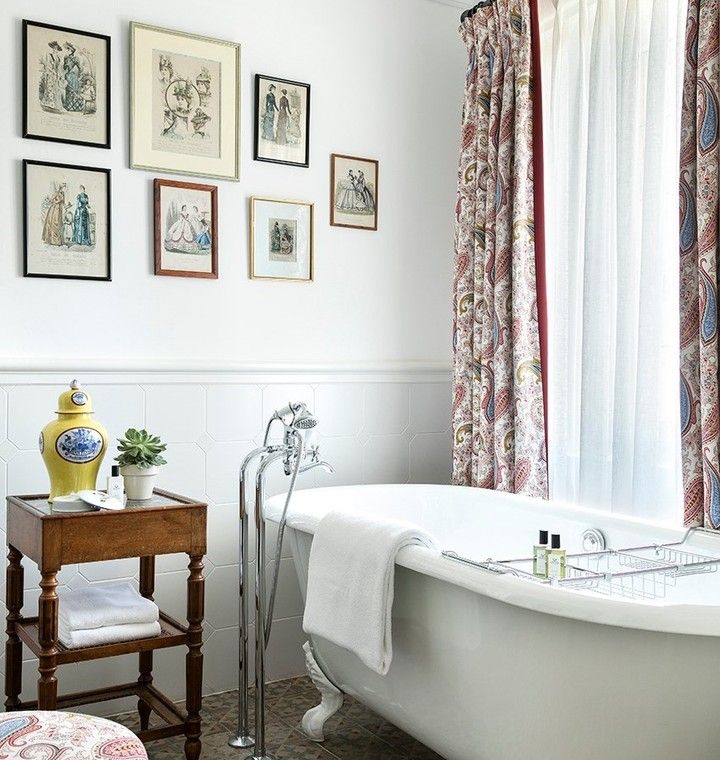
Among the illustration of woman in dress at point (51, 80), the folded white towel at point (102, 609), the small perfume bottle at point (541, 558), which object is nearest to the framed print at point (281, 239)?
the illustration of woman in dress at point (51, 80)

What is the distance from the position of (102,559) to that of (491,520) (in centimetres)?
130

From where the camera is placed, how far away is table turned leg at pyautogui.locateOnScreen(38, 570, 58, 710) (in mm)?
2359

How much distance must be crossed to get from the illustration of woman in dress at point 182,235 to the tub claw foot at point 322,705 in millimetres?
1358

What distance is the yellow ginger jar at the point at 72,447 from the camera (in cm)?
253

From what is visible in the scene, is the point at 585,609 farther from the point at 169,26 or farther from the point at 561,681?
the point at 169,26

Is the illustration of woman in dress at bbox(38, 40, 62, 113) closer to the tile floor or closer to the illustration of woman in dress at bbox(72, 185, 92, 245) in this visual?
the illustration of woman in dress at bbox(72, 185, 92, 245)

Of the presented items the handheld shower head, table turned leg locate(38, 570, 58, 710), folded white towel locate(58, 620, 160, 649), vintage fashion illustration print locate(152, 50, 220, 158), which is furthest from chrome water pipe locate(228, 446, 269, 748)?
vintage fashion illustration print locate(152, 50, 220, 158)

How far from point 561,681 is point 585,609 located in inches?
8.1

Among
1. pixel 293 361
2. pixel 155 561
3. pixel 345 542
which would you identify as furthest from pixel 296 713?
pixel 293 361

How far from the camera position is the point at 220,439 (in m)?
3.26

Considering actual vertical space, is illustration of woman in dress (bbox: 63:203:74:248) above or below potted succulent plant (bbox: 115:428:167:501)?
above

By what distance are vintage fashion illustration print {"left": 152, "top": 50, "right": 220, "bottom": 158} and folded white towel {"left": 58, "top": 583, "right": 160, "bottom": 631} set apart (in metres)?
1.45

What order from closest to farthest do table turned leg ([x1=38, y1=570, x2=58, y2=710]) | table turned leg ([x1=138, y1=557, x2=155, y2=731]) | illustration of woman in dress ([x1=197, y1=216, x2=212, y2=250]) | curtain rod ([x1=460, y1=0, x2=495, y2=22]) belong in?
table turned leg ([x1=38, y1=570, x2=58, y2=710]) → table turned leg ([x1=138, y1=557, x2=155, y2=731]) → illustration of woman in dress ([x1=197, y1=216, x2=212, y2=250]) → curtain rod ([x1=460, y1=0, x2=495, y2=22])

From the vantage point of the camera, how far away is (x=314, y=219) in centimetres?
349
